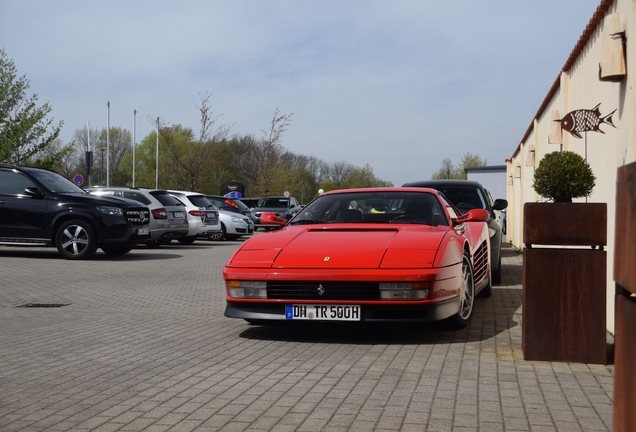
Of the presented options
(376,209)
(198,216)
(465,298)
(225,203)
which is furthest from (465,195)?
(225,203)

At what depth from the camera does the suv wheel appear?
15.7 meters

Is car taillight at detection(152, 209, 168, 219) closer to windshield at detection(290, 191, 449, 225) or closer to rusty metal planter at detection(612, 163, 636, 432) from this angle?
windshield at detection(290, 191, 449, 225)

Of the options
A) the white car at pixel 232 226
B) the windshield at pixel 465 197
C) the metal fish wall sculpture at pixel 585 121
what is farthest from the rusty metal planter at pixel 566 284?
the white car at pixel 232 226

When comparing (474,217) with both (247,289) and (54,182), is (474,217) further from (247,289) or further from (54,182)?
(54,182)

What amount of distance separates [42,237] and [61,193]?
1016 millimetres

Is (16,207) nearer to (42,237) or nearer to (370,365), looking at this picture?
(42,237)

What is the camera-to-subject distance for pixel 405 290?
613cm

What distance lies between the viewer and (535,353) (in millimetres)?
5664

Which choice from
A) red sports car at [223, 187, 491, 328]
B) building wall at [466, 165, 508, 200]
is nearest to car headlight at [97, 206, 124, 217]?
red sports car at [223, 187, 491, 328]

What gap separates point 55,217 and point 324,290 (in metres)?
10.9

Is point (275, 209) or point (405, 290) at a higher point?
point (275, 209)

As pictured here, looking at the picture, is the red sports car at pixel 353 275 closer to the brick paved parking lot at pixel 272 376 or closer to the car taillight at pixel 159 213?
the brick paved parking lot at pixel 272 376

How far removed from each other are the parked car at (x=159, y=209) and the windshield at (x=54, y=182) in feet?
9.41

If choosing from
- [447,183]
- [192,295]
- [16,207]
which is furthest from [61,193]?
[447,183]
